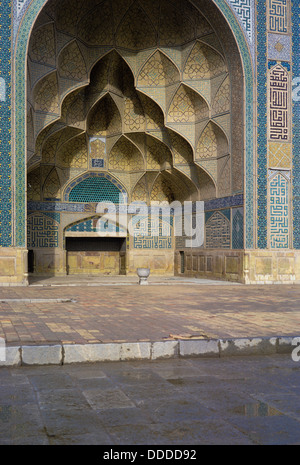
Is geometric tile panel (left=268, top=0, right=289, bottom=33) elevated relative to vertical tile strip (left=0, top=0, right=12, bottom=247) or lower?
elevated

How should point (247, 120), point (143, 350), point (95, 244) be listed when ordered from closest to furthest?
point (143, 350) < point (247, 120) < point (95, 244)

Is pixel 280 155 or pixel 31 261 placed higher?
pixel 280 155

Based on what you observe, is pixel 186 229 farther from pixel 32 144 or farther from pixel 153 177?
pixel 32 144

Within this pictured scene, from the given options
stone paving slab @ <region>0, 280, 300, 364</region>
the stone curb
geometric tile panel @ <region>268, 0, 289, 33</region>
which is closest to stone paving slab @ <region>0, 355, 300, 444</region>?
the stone curb

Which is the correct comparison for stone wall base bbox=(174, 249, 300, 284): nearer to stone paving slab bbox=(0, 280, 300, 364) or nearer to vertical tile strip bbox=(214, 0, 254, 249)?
vertical tile strip bbox=(214, 0, 254, 249)

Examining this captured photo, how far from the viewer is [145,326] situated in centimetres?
529

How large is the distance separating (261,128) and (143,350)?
9.98 meters

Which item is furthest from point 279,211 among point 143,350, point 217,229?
point 143,350

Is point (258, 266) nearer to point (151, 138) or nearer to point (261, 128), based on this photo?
point (261, 128)

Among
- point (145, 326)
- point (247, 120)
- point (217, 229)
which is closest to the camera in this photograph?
point (145, 326)

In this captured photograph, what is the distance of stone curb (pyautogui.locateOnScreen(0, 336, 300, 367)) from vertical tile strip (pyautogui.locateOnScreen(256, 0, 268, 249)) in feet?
28.2

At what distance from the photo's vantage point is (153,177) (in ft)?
57.3

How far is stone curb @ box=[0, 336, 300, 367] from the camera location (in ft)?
13.1

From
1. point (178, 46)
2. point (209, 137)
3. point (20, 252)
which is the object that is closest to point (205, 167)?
point (209, 137)
